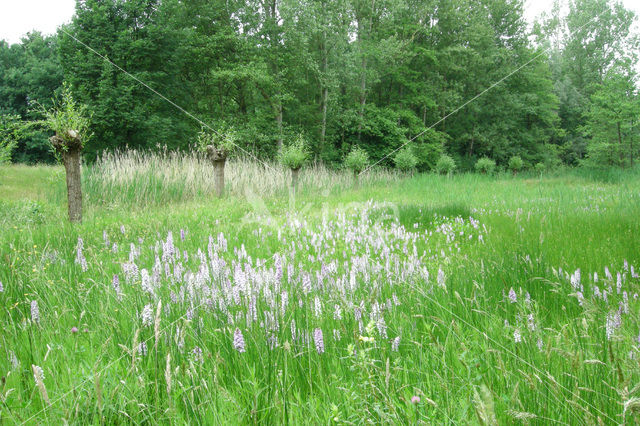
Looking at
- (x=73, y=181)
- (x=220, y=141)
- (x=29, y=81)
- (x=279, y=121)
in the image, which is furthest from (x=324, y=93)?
(x=29, y=81)

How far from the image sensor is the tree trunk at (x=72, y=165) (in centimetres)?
633

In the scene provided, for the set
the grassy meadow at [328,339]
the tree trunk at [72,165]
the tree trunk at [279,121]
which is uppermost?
the tree trunk at [279,121]

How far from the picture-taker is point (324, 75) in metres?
24.7

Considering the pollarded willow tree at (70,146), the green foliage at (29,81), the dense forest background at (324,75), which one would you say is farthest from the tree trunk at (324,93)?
the green foliage at (29,81)

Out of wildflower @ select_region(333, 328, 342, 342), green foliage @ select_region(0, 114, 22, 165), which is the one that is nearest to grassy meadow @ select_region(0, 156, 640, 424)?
wildflower @ select_region(333, 328, 342, 342)

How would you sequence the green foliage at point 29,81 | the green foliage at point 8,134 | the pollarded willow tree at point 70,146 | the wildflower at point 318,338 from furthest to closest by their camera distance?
the green foliage at point 29,81 < the green foliage at point 8,134 < the pollarded willow tree at point 70,146 < the wildflower at point 318,338

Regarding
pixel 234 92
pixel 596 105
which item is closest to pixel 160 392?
pixel 234 92

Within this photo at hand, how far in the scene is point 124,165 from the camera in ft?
38.7

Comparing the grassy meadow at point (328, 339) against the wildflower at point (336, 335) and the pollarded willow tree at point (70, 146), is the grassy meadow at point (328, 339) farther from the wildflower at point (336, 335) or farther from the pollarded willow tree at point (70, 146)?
the pollarded willow tree at point (70, 146)

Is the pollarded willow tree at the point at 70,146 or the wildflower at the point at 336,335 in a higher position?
the pollarded willow tree at the point at 70,146

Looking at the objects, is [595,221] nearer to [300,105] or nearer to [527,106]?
[300,105]

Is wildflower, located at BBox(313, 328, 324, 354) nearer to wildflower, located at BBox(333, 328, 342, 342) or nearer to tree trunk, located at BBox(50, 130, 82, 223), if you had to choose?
wildflower, located at BBox(333, 328, 342, 342)

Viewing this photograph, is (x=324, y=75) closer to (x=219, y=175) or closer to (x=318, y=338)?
(x=219, y=175)

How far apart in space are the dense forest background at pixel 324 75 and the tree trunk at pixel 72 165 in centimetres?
1527
